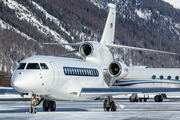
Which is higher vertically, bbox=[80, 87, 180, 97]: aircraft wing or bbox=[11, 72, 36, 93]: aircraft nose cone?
bbox=[11, 72, 36, 93]: aircraft nose cone

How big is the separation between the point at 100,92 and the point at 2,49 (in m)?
146

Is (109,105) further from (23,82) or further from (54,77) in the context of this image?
(23,82)

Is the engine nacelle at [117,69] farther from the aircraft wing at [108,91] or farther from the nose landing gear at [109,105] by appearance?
the aircraft wing at [108,91]

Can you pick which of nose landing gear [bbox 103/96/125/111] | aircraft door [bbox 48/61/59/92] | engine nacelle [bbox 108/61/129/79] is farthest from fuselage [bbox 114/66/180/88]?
aircraft door [bbox 48/61/59/92]

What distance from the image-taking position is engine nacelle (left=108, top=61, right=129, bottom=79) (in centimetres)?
2681

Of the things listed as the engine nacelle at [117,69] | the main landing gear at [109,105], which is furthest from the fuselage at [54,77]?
the main landing gear at [109,105]

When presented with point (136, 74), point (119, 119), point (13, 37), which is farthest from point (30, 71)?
point (13, 37)

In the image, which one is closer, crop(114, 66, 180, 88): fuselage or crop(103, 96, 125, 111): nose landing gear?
crop(103, 96, 125, 111): nose landing gear

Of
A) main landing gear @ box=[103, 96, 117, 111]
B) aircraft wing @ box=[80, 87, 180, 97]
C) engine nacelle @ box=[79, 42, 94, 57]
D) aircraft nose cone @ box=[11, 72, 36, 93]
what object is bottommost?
main landing gear @ box=[103, 96, 117, 111]

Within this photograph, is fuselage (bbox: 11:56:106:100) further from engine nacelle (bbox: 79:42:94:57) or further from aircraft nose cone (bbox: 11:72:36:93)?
engine nacelle (bbox: 79:42:94:57)

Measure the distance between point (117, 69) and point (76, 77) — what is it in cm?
400

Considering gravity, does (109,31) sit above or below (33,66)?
above

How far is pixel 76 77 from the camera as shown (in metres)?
24.6

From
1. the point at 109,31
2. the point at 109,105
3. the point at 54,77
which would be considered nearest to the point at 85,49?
the point at 109,31
